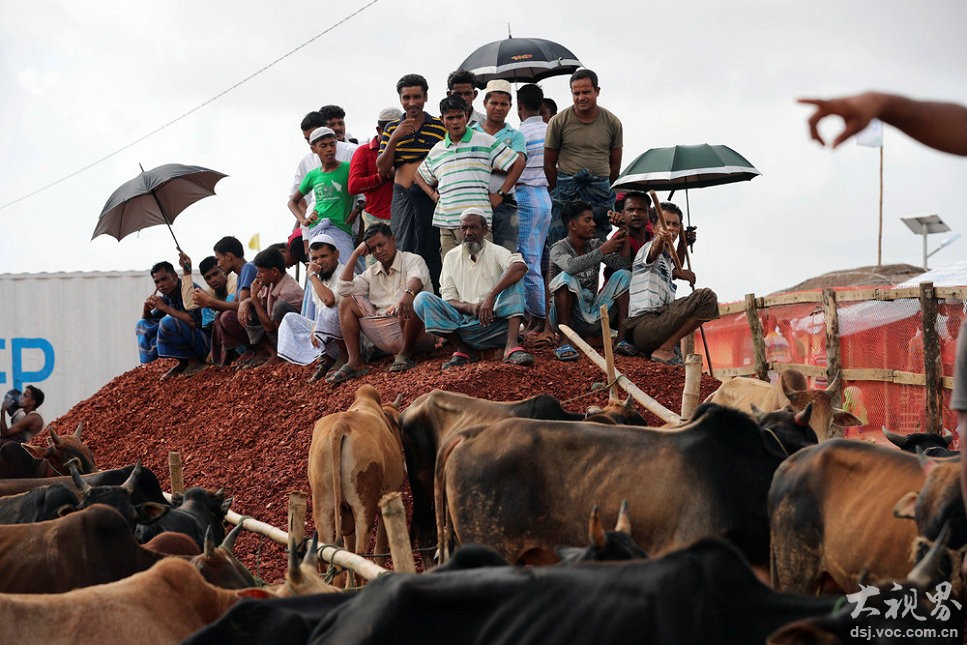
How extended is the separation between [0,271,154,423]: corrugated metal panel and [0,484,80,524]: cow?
568 inches

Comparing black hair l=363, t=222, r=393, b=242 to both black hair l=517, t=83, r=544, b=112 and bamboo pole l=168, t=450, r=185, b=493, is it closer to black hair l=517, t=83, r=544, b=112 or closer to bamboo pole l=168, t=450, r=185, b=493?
black hair l=517, t=83, r=544, b=112

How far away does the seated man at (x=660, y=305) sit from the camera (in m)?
11.1

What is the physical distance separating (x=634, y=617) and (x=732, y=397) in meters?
6.78

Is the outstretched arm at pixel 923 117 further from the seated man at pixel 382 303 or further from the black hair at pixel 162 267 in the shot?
the black hair at pixel 162 267

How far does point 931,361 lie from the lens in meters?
11.1

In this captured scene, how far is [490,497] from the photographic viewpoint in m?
6.32

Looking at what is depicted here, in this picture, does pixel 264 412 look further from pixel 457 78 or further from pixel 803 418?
pixel 803 418

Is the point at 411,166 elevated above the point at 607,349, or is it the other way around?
the point at 411,166

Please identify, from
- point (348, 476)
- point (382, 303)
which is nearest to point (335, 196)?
point (382, 303)

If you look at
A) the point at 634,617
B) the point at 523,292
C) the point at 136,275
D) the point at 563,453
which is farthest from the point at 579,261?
the point at 136,275

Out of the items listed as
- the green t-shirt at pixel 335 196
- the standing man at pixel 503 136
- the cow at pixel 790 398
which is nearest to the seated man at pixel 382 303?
the standing man at pixel 503 136

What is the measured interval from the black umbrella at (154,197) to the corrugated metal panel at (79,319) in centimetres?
641

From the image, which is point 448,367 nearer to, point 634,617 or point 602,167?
point 602,167

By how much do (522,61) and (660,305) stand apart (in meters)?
3.28
